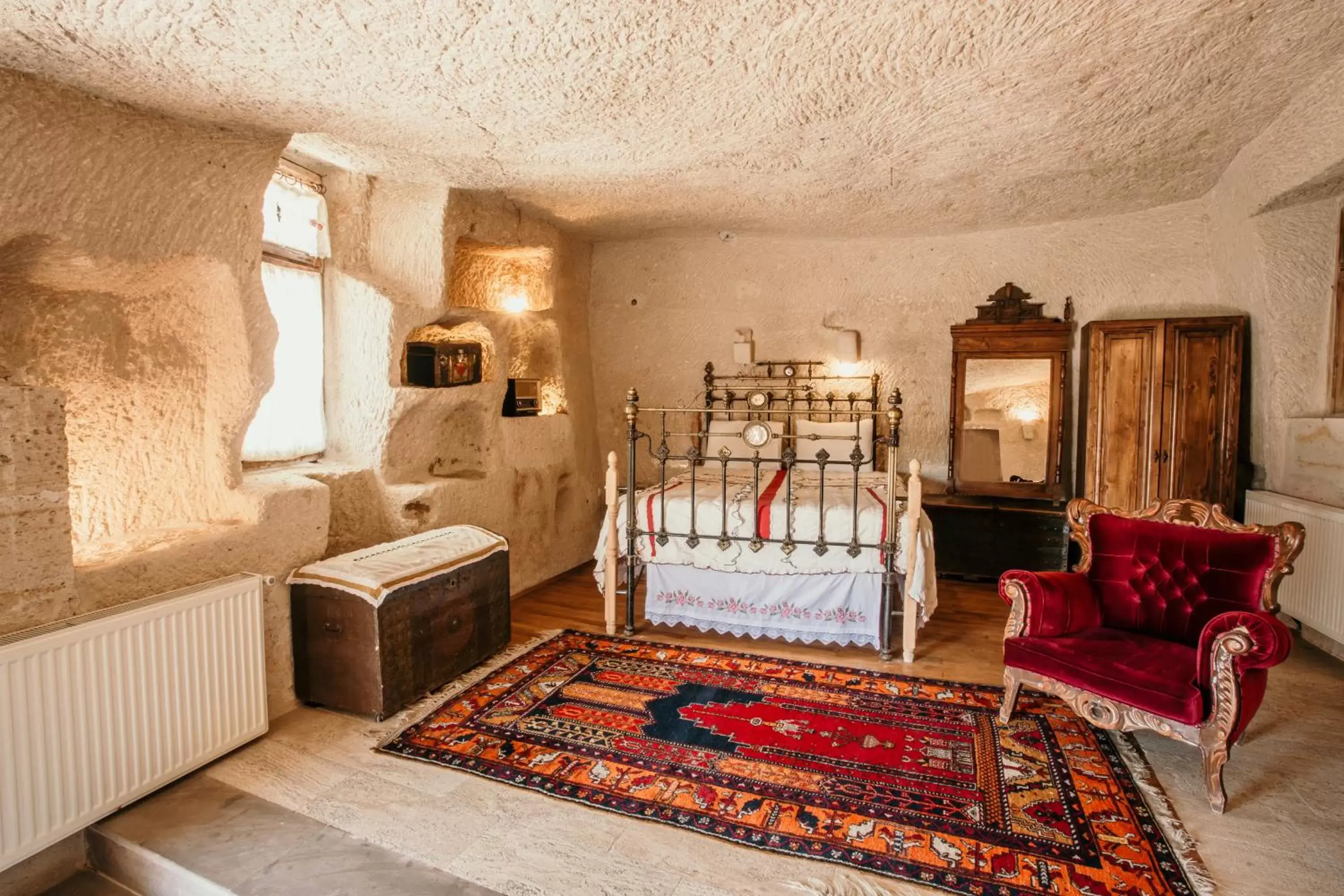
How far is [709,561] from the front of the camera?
12.0 feet

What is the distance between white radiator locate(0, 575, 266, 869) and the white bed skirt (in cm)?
195

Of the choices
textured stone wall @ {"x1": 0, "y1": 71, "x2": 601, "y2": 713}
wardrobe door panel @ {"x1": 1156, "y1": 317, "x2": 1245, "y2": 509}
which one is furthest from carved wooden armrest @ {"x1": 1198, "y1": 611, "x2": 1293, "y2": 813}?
textured stone wall @ {"x1": 0, "y1": 71, "x2": 601, "y2": 713}

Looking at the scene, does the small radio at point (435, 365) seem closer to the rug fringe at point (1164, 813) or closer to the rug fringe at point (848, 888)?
the rug fringe at point (848, 888)

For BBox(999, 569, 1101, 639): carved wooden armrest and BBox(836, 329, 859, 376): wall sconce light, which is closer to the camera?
BBox(999, 569, 1101, 639): carved wooden armrest

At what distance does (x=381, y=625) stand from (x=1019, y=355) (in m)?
4.48

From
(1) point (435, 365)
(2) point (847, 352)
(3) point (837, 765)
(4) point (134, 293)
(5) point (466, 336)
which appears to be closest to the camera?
(3) point (837, 765)

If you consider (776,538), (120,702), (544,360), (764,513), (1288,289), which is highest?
(1288,289)

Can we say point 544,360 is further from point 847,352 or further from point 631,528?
point 847,352

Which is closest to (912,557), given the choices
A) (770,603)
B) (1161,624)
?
(770,603)

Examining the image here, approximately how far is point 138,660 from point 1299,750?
402cm

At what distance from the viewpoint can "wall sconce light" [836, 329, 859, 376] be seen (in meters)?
5.27

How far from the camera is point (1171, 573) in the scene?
2709mm

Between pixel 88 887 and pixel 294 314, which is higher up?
pixel 294 314

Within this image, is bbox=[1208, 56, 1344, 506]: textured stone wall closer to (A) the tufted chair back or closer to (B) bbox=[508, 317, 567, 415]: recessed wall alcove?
(A) the tufted chair back
